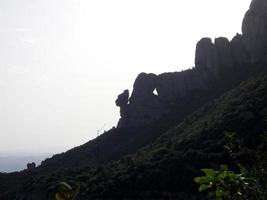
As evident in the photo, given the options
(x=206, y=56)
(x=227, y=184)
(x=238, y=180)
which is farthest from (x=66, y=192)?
(x=206, y=56)

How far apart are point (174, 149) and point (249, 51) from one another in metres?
44.8

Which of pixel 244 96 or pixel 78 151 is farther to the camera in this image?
pixel 78 151

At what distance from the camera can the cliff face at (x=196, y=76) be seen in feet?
344

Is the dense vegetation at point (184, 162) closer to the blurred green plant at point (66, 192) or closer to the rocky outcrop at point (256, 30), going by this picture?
the rocky outcrop at point (256, 30)

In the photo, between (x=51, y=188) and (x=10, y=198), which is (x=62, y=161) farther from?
(x=51, y=188)

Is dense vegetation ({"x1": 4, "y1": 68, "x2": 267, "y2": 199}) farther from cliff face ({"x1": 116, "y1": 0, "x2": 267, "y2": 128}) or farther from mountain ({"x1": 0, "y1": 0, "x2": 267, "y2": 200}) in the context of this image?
cliff face ({"x1": 116, "y1": 0, "x2": 267, "y2": 128})

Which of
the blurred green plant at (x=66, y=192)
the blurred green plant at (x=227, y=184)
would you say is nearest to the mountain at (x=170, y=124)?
the blurred green plant at (x=227, y=184)

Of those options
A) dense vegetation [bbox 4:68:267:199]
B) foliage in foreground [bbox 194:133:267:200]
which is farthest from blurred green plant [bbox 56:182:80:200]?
dense vegetation [bbox 4:68:267:199]

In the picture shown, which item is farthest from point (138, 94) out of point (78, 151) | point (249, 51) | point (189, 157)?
point (189, 157)

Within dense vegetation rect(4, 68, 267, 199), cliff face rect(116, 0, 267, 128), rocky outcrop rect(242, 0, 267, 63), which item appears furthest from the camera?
cliff face rect(116, 0, 267, 128)

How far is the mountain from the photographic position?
58.8 meters

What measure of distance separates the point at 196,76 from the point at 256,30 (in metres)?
15.1

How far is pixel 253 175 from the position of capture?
587cm

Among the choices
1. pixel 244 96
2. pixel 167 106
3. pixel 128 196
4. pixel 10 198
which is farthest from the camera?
pixel 167 106
